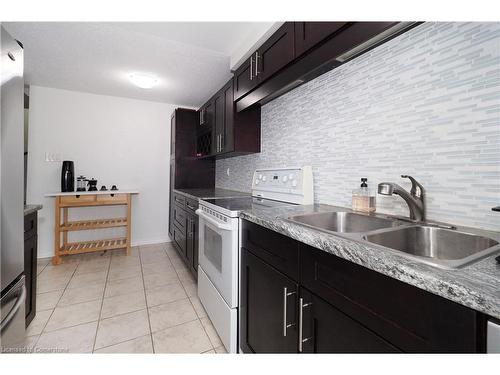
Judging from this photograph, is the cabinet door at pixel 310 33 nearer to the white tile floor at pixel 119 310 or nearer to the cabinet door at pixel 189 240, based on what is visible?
the cabinet door at pixel 189 240

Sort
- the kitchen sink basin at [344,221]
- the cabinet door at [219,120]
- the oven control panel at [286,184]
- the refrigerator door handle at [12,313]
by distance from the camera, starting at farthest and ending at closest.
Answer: the cabinet door at [219,120], the oven control panel at [286,184], the kitchen sink basin at [344,221], the refrigerator door handle at [12,313]

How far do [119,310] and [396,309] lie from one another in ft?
6.65

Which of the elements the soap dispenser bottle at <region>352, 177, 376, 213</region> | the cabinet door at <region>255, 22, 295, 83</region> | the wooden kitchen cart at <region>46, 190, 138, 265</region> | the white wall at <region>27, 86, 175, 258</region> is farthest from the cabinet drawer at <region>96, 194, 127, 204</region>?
the soap dispenser bottle at <region>352, 177, 376, 213</region>

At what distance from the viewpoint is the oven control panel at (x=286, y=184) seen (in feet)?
5.22

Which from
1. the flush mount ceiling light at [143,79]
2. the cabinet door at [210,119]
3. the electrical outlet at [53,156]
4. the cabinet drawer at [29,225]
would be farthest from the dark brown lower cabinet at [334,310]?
the electrical outlet at [53,156]

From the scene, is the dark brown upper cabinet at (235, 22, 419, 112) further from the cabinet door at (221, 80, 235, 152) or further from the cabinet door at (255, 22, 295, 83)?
the cabinet door at (221, 80, 235, 152)

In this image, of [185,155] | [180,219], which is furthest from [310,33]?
[185,155]

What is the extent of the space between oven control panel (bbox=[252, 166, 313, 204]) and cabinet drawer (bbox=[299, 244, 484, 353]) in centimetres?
84

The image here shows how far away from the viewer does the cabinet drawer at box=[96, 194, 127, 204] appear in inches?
121

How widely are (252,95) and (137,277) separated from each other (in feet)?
7.25

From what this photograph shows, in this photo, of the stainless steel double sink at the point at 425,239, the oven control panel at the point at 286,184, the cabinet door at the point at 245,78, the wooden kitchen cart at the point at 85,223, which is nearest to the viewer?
the stainless steel double sink at the point at 425,239

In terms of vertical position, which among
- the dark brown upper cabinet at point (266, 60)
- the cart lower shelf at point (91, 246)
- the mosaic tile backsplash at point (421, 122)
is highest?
the dark brown upper cabinet at point (266, 60)

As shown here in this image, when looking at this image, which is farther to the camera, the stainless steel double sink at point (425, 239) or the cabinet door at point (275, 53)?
the cabinet door at point (275, 53)

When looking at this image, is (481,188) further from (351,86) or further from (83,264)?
(83,264)
